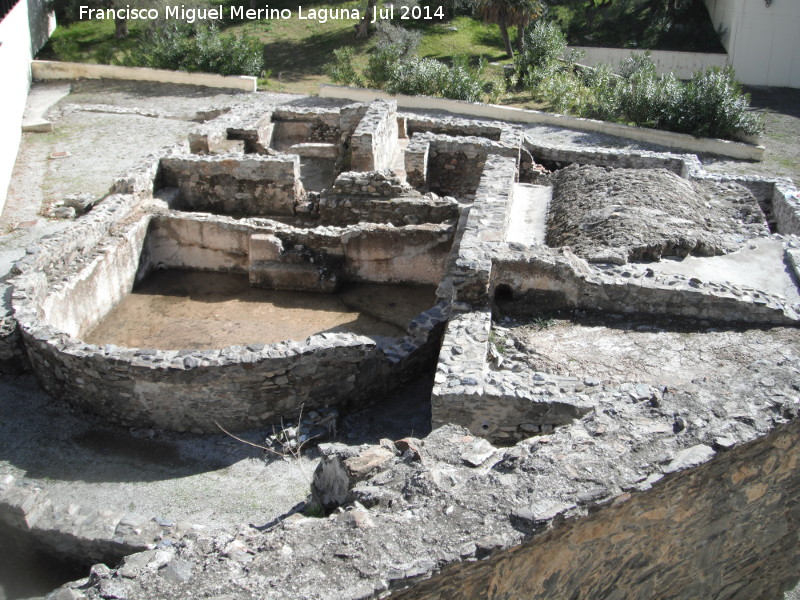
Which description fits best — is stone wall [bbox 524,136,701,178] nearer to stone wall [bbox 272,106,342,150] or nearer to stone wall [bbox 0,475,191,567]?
stone wall [bbox 272,106,342,150]

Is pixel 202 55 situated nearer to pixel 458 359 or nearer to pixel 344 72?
pixel 344 72

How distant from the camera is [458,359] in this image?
21.9ft

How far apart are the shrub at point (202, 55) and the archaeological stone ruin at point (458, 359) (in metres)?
5.62

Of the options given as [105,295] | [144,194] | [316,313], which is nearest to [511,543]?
[316,313]

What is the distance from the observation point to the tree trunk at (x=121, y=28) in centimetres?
2456

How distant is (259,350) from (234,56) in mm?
14550

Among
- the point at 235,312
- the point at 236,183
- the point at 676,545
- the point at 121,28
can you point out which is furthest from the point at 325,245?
the point at 121,28

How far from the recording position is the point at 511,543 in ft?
12.8

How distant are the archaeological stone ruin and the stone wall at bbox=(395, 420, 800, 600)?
2 cm

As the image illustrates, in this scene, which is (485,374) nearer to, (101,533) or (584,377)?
(584,377)

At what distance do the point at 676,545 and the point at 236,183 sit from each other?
9480mm

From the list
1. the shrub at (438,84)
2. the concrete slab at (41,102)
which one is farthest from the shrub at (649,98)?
the concrete slab at (41,102)

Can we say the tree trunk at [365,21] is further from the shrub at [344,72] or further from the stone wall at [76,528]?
the stone wall at [76,528]

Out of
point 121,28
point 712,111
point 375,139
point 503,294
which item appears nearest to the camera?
point 503,294
